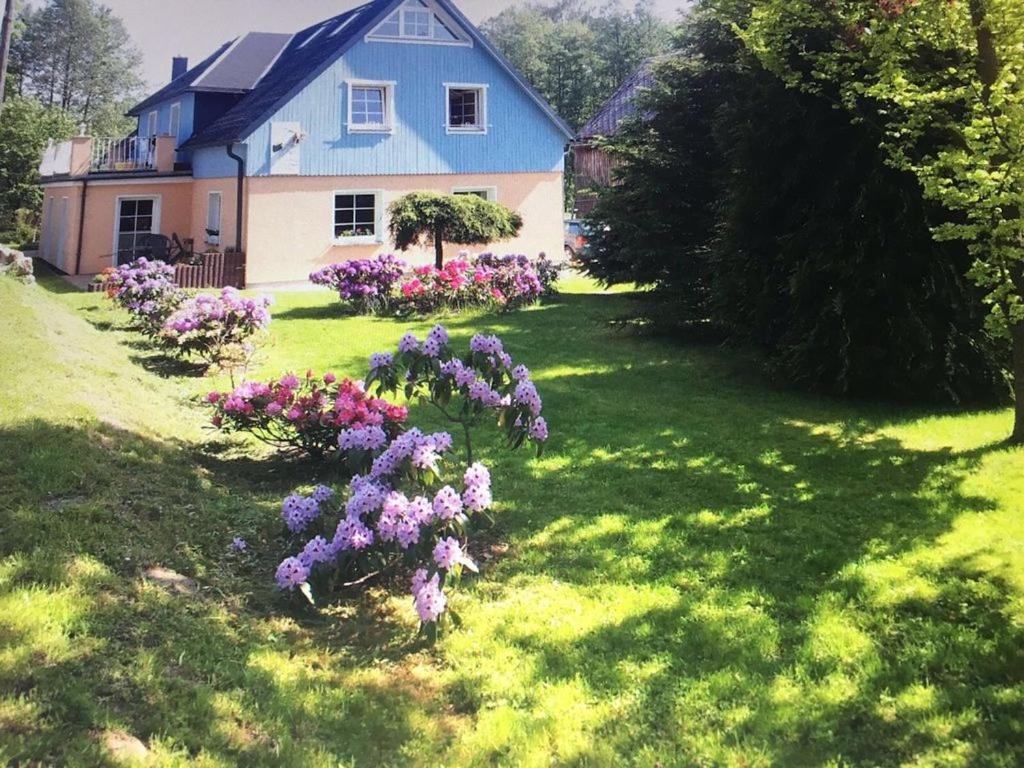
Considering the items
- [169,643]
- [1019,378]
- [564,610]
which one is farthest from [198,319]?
[1019,378]

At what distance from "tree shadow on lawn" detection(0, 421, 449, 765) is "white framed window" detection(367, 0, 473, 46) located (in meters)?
18.9

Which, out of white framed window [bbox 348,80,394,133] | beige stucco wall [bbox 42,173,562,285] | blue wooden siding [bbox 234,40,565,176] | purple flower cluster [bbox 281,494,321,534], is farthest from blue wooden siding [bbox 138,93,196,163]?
purple flower cluster [bbox 281,494,321,534]

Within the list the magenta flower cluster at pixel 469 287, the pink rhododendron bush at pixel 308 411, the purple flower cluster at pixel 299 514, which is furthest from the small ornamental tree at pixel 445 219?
the purple flower cluster at pixel 299 514

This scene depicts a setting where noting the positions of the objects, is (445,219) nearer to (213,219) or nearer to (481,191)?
(481,191)

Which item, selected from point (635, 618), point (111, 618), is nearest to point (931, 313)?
point (635, 618)

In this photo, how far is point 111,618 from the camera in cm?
362

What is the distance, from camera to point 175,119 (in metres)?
25.6

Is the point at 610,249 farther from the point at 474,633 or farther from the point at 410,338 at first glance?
the point at 474,633

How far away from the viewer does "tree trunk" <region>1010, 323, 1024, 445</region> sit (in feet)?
22.2

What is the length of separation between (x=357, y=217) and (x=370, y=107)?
116 inches

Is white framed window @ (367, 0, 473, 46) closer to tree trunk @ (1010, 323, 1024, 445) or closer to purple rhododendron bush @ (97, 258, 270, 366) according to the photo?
purple rhododendron bush @ (97, 258, 270, 366)

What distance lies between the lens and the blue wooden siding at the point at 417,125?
2072cm

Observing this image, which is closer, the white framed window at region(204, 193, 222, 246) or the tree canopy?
the white framed window at region(204, 193, 222, 246)

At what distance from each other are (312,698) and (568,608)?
1.51 m
